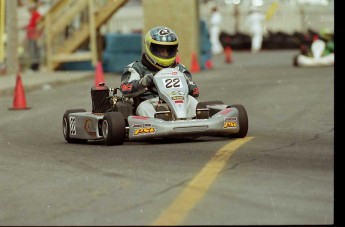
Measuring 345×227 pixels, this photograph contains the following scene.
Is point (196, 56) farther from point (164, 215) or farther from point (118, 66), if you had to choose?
point (164, 215)

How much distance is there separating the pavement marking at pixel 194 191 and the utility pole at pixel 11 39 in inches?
736

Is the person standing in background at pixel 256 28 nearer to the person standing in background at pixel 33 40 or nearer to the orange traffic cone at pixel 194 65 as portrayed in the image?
the orange traffic cone at pixel 194 65

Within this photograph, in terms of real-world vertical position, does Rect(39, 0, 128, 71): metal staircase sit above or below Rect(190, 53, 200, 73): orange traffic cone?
above

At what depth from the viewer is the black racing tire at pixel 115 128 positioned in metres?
12.5

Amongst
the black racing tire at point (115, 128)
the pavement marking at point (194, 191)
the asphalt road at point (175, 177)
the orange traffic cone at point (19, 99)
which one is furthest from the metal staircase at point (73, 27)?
the pavement marking at point (194, 191)

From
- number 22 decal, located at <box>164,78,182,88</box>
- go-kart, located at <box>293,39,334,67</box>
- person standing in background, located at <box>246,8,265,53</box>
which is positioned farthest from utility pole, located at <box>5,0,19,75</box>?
person standing in background, located at <box>246,8,265,53</box>

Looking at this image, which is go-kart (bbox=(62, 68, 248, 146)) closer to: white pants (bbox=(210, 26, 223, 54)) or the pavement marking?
the pavement marking

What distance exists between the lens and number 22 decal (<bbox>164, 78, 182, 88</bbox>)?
42.9ft

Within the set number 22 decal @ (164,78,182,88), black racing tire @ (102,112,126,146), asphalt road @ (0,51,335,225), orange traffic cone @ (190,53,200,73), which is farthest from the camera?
orange traffic cone @ (190,53,200,73)

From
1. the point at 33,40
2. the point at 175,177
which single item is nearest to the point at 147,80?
the point at 175,177

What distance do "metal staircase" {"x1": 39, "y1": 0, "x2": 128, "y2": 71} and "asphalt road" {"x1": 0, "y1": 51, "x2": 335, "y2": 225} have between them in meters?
15.9

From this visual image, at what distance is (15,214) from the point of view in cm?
812

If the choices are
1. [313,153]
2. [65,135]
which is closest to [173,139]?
[65,135]
